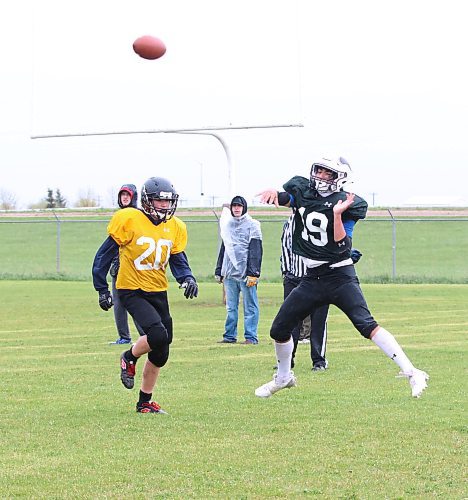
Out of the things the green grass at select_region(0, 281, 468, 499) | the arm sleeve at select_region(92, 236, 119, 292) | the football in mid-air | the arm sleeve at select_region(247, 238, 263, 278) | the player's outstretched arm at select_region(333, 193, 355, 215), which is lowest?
the green grass at select_region(0, 281, 468, 499)

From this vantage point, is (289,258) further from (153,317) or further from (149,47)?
(149,47)

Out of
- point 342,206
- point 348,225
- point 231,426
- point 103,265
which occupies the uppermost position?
point 342,206

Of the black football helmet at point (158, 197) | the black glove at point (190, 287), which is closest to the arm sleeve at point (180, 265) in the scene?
the black glove at point (190, 287)

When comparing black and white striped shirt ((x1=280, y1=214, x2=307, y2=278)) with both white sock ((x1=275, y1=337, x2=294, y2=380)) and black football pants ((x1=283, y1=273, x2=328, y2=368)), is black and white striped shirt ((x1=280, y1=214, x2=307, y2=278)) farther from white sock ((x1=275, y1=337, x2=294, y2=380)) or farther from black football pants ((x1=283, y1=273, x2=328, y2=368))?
white sock ((x1=275, y1=337, x2=294, y2=380))

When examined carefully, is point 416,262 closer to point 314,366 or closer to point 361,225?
point 361,225

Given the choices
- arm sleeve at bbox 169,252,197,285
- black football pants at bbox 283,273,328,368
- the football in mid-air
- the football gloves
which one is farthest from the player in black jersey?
the football in mid-air

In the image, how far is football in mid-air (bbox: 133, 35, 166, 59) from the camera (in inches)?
662

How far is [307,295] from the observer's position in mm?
7820

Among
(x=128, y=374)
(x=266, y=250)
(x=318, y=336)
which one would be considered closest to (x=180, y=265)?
(x=128, y=374)

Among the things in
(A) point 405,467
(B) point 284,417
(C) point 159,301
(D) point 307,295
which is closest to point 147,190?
(C) point 159,301

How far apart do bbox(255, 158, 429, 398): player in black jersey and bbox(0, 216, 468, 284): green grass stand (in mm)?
20357

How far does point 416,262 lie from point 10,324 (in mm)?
25024

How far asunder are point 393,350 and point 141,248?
195 centimetres

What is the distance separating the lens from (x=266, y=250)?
42406mm
